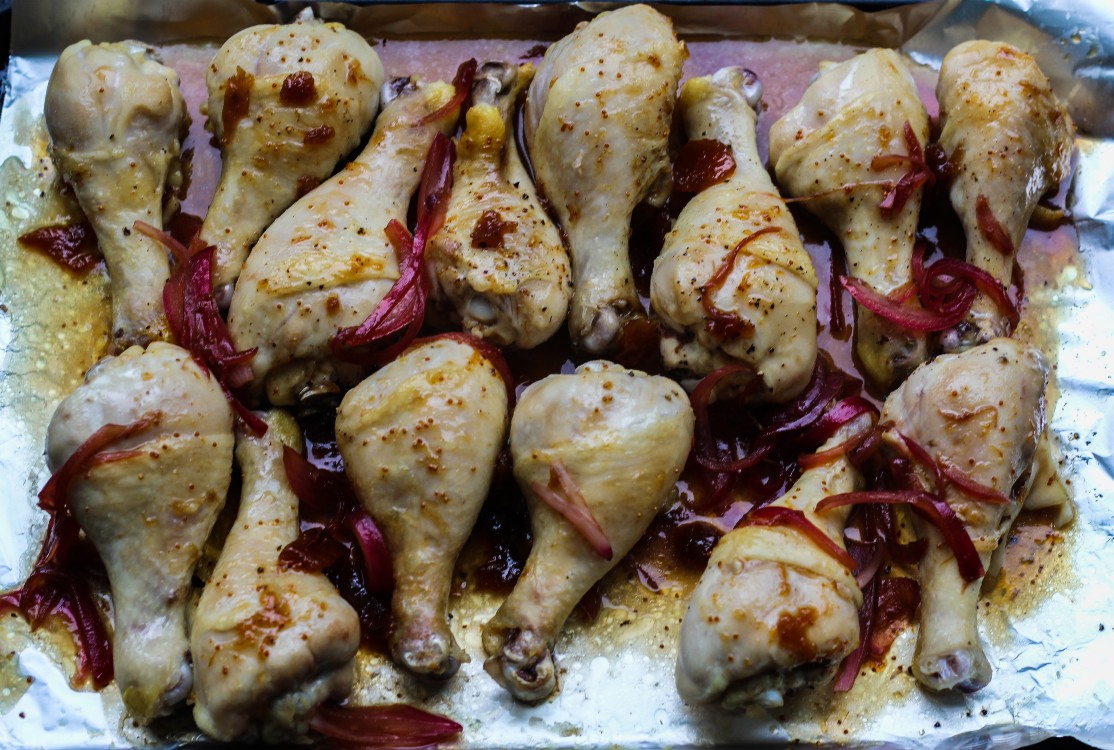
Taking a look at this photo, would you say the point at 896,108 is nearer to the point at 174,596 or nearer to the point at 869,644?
the point at 869,644

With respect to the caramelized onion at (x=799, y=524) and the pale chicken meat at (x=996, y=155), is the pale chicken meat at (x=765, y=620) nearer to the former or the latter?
the caramelized onion at (x=799, y=524)

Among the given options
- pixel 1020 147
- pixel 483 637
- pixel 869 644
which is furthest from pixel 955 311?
pixel 483 637

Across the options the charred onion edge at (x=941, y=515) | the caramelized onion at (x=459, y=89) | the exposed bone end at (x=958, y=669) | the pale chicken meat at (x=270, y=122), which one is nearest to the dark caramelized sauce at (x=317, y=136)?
the pale chicken meat at (x=270, y=122)

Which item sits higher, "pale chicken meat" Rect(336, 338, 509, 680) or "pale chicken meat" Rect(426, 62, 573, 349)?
"pale chicken meat" Rect(426, 62, 573, 349)

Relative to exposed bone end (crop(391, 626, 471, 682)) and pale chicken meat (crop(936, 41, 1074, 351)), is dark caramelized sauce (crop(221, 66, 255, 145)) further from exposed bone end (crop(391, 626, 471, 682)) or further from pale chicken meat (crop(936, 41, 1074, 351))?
pale chicken meat (crop(936, 41, 1074, 351))

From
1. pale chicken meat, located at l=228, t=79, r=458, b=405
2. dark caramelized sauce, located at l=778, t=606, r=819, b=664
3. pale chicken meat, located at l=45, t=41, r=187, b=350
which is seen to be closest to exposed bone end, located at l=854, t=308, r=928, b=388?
dark caramelized sauce, located at l=778, t=606, r=819, b=664

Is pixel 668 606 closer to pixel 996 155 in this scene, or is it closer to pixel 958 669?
pixel 958 669

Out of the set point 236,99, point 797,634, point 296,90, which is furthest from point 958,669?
point 236,99
